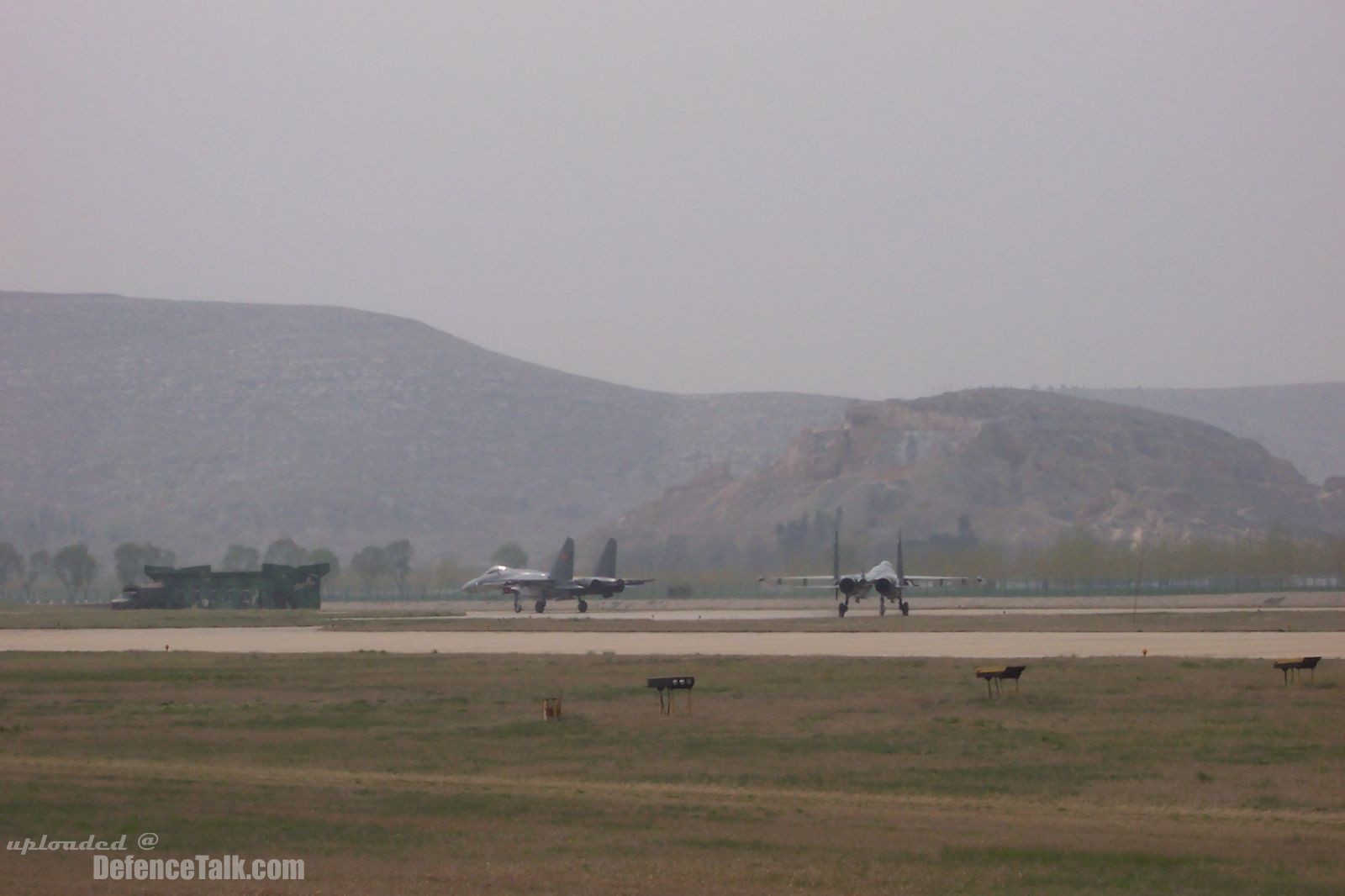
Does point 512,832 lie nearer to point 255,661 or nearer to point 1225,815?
point 1225,815

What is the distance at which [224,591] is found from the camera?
101 meters

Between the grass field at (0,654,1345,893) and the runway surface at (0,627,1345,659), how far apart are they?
8961 mm

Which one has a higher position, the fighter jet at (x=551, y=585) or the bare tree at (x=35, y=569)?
the bare tree at (x=35, y=569)

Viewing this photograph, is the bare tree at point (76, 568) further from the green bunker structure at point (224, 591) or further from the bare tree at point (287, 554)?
the green bunker structure at point (224, 591)

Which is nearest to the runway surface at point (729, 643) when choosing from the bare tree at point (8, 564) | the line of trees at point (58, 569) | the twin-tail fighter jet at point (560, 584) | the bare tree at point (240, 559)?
the twin-tail fighter jet at point (560, 584)

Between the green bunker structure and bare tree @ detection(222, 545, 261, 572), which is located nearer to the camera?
the green bunker structure

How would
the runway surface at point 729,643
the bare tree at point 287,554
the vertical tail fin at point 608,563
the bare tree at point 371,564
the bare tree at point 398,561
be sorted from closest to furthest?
the runway surface at point 729,643, the vertical tail fin at point 608,563, the bare tree at point 371,564, the bare tree at point 398,561, the bare tree at point 287,554

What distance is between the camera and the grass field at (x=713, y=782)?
15.6 metres

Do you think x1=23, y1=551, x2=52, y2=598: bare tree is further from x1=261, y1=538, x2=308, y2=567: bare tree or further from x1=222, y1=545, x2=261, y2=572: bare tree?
x1=261, y1=538, x2=308, y2=567: bare tree

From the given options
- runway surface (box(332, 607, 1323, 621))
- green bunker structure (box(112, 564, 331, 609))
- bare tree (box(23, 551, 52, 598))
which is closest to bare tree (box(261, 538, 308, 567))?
bare tree (box(23, 551, 52, 598))

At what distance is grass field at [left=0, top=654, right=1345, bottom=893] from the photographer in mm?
15609

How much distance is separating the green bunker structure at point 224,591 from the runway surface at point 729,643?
110ft

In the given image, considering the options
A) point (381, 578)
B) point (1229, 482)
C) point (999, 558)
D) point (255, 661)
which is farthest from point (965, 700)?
point (1229, 482)

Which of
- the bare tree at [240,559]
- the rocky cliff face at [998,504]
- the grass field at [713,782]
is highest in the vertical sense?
the rocky cliff face at [998,504]
